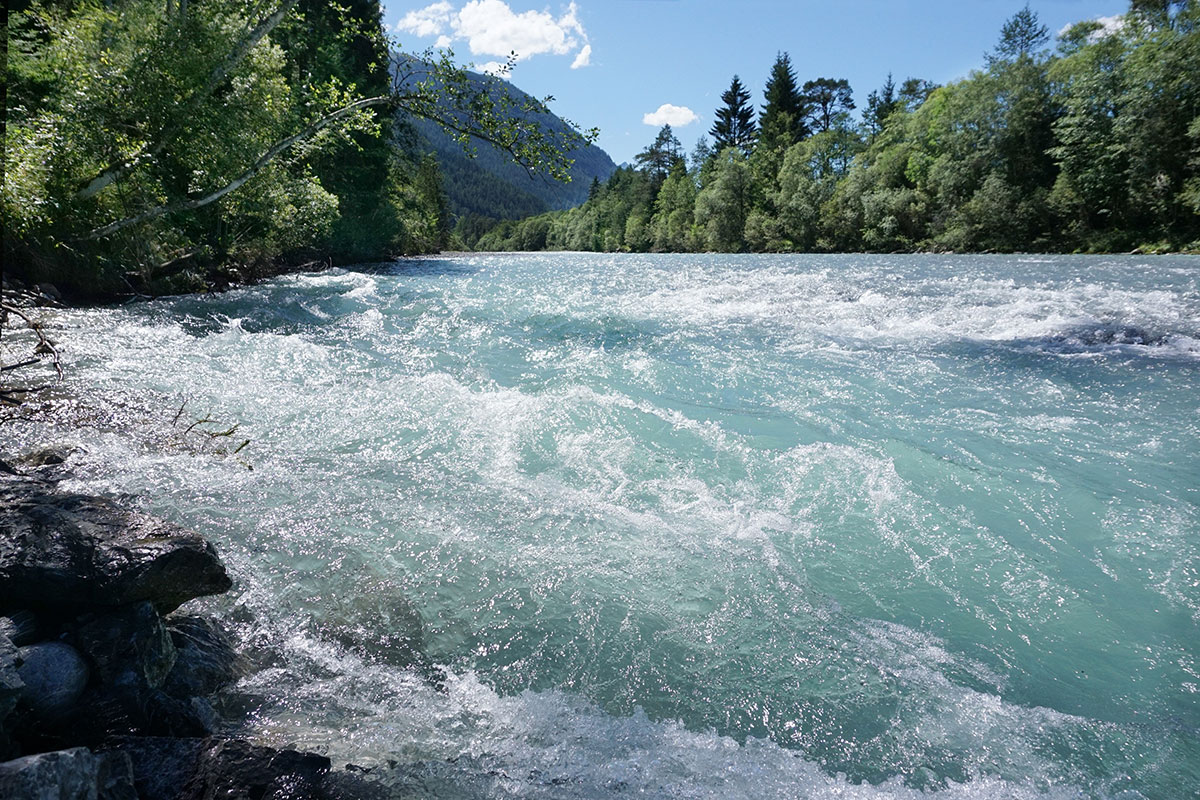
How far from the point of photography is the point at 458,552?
4.31 meters

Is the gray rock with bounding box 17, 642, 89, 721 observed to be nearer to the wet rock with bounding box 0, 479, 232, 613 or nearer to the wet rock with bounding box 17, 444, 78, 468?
the wet rock with bounding box 0, 479, 232, 613

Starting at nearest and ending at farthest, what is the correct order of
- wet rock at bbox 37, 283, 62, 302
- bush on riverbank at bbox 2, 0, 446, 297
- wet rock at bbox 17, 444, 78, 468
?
1. wet rock at bbox 17, 444, 78, 468
2. bush on riverbank at bbox 2, 0, 446, 297
3. wet rock at bbox 37, 283, 62, 302

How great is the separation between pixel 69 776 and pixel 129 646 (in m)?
0.91

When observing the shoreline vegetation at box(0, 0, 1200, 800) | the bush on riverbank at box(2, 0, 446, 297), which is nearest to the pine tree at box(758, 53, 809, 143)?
the shoreline vegetation at box(0, 0, 1200, 800)

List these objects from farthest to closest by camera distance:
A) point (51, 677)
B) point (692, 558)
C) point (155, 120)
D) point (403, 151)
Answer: point (403, 151) → point (155, 120) → point (692, 558) → point (51, 677)

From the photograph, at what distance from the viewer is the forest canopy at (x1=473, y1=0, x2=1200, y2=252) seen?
102 feet

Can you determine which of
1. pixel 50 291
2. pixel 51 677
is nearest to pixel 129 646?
pixel 51 677

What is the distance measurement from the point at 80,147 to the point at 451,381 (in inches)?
309

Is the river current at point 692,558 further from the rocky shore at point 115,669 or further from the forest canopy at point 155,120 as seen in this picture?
the forest canopy at point 155,120

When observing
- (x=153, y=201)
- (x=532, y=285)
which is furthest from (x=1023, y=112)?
(x=153, y=201)

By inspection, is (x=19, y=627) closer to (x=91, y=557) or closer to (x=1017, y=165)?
(x=91, y=557)

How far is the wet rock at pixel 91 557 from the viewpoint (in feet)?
8.40

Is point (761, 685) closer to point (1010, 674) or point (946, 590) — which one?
point (1010, 674)

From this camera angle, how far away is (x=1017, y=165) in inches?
1563
